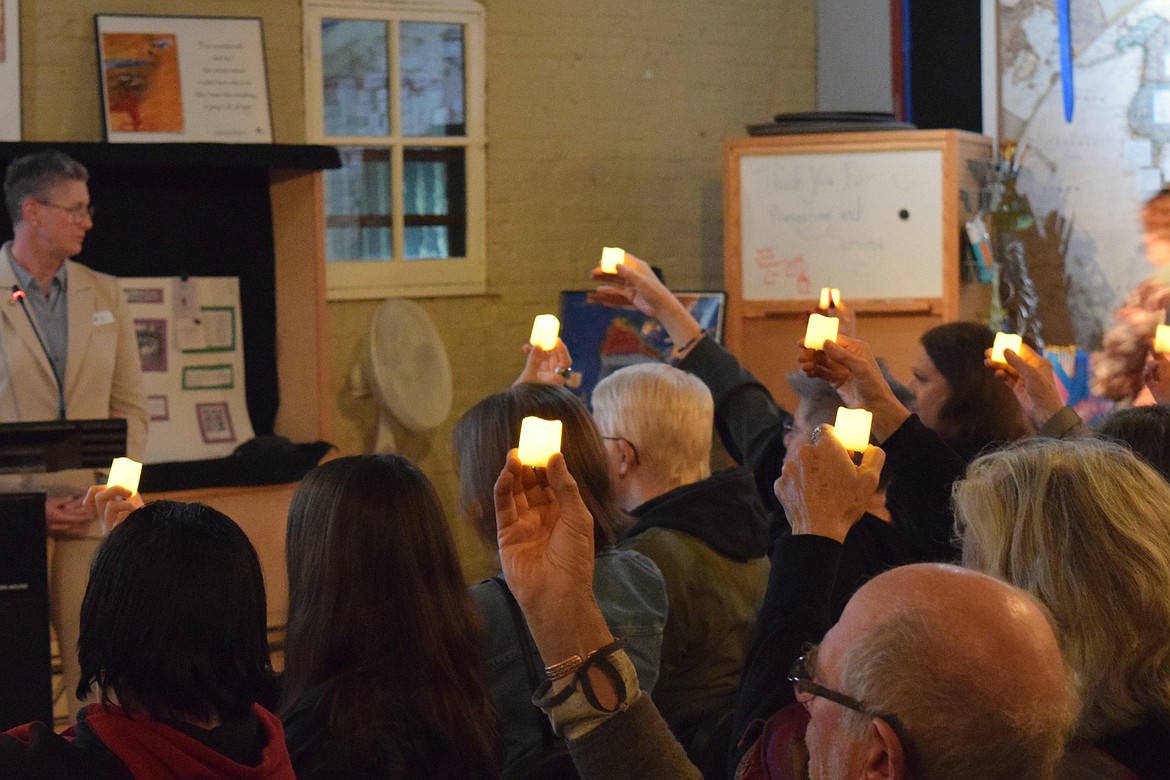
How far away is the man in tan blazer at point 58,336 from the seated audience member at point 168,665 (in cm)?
264

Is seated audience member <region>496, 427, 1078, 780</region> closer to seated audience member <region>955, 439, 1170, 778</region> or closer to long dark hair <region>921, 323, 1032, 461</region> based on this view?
seated audience member <region>955, 439, 1170, 778</region>

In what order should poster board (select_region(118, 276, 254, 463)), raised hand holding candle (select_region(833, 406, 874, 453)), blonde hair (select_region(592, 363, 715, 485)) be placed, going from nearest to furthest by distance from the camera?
raised hand holding candle (select_region(833, 406, 874, 453)) < blonde hair (select_region(592, 363, 715, 485)) < poster board (select_region(118, 276, 254, 463))

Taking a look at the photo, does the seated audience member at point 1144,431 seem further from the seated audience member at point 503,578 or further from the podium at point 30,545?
the podium at point 30,545

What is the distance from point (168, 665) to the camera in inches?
58.6

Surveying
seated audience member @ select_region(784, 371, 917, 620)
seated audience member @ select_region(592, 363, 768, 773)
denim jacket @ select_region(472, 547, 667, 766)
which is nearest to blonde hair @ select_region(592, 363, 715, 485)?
seated audience member @ select_region(592, 363, 768, 773)

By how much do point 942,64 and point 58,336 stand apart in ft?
14.5

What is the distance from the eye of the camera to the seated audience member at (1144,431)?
1967 mm

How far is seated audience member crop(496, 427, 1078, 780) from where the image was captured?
44.8 inches

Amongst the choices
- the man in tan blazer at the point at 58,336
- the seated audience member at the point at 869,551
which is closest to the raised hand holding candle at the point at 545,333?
the seated audience member at the point at 869,551

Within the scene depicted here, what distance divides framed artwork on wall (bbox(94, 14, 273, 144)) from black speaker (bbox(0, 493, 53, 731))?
282 centimetres

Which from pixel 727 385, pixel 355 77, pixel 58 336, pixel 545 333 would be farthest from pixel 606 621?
pixel 355 77

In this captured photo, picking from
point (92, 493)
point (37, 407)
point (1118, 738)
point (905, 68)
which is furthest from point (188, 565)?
point (905, 68)

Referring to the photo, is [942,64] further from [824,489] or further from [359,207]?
[824,489]

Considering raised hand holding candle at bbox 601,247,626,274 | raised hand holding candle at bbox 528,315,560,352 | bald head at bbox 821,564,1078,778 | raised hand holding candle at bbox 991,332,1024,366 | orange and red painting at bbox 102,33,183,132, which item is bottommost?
bald head at bbox 821,564,1078,778
